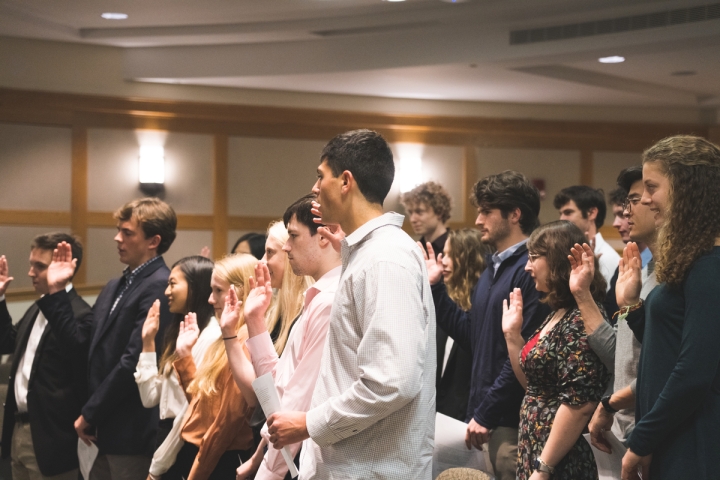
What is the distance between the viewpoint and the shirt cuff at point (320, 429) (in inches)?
73.1

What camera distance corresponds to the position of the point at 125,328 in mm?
3758

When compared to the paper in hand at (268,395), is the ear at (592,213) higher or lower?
higher

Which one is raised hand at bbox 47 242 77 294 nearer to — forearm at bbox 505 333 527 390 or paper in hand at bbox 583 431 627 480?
forearm at bbox 505 333 527 390

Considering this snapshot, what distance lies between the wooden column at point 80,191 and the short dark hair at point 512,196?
4257 mm

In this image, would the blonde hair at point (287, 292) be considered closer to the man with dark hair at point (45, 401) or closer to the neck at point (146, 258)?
the neck at point (146, 258)

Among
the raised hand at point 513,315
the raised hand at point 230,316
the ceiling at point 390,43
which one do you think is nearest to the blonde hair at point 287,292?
the raised hand at point 230,316

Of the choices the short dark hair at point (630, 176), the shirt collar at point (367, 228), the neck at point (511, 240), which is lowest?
the neck at point (511, 240)

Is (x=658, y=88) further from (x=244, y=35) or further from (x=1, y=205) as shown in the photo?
(x=1, y=205)

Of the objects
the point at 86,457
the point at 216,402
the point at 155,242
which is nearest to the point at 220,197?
the point at 155,242

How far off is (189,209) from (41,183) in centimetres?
120

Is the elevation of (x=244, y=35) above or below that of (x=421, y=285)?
above

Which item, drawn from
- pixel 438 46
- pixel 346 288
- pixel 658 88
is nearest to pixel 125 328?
pixel 346 288

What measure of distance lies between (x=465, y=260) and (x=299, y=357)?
191 centimetres

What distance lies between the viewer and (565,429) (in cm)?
253
